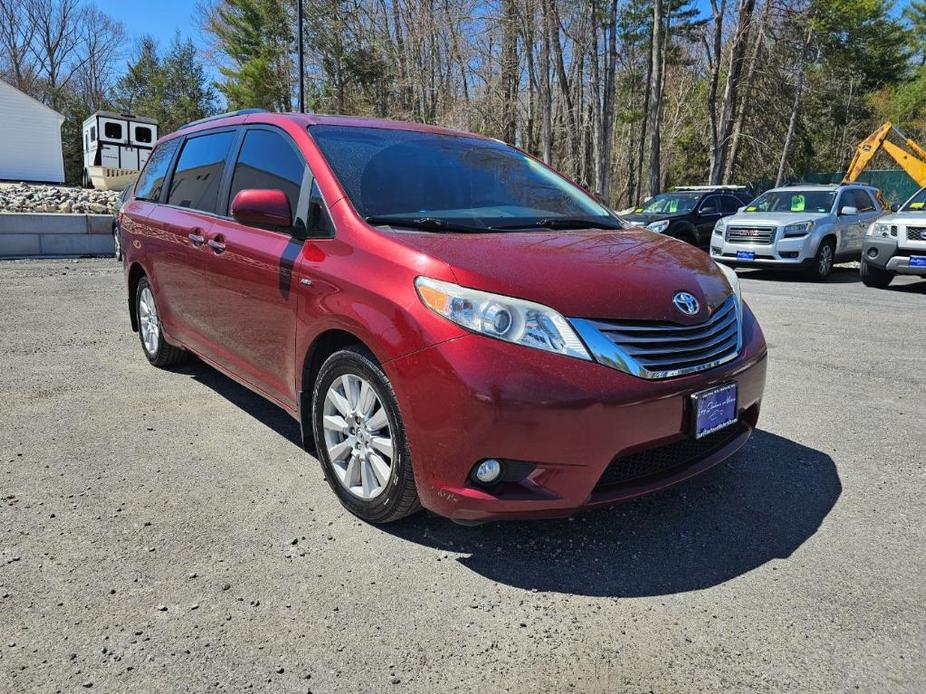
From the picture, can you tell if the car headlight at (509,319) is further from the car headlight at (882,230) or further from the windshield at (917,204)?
the windshield at (917,204)

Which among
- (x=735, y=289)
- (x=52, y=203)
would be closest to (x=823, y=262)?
(x=735, y=289)

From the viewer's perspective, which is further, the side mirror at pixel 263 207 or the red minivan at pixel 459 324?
the side mirror at pixel 263 207

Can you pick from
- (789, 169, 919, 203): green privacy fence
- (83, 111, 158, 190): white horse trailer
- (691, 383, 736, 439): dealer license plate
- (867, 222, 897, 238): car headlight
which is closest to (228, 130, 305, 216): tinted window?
(691, 383, 736, 439): dealer license plate

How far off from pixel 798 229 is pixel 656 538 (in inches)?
428

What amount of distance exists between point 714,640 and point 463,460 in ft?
3.37

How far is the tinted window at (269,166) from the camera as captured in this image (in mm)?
3362

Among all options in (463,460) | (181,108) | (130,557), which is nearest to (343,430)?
(463,460)

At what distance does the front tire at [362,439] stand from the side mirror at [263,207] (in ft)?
2.41

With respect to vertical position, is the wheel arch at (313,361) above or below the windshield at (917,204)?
below

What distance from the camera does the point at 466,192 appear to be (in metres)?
3.52

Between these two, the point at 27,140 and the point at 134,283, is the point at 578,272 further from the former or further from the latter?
the point at 27,140

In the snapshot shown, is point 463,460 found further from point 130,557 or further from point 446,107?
point 446,107

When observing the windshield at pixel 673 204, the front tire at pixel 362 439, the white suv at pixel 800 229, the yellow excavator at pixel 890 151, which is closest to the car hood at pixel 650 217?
the windshield at pixel 673 204

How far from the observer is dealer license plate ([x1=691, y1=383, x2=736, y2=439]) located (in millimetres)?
2660
